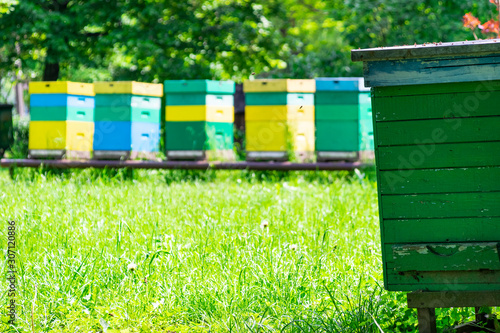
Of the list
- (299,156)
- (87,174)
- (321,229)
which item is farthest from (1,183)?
(321,229)

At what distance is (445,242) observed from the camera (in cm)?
234

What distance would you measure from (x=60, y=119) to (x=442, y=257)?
546cm

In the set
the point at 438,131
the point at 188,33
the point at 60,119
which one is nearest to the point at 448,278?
the point at 438,131

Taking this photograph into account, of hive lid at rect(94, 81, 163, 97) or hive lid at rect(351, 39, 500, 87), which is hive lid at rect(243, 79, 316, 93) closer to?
hive lid at rect(94, 81, 163, 97)

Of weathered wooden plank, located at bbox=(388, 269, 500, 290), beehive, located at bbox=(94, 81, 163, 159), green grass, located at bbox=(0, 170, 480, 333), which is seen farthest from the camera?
beehive, located at bbox=(94, 81, 163, 159)

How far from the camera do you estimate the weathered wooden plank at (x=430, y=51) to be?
87.6 inches

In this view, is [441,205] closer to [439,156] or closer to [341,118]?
[439,156]

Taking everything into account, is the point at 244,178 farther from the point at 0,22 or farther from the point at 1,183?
the point at 0,22

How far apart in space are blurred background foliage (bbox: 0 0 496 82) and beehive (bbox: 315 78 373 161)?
3232mm

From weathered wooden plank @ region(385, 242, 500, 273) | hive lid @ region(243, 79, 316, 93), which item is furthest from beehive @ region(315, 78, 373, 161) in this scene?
weathered wooden plank @ region(385, 242, 500, 273)

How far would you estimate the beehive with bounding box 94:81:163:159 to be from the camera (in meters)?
6.77

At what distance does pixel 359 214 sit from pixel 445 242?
2205 mm

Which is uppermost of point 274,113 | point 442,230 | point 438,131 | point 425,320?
point 274,113

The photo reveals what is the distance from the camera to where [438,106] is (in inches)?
91.0
